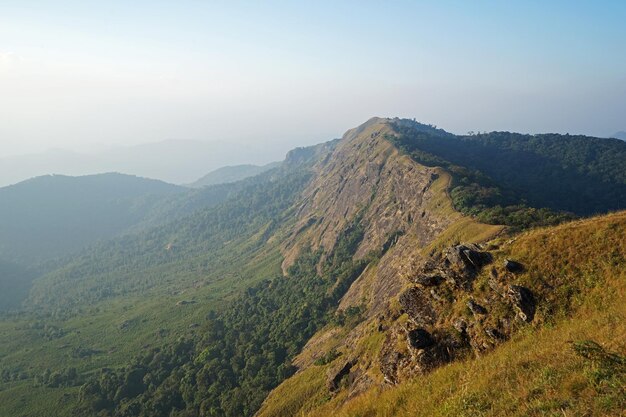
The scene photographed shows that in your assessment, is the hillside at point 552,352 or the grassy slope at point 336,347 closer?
the hillside at point 552,352

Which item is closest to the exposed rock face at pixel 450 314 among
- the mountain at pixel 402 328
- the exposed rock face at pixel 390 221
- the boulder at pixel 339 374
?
the mountain at pixel 402 328

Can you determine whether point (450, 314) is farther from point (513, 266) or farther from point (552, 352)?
point (552, 352)

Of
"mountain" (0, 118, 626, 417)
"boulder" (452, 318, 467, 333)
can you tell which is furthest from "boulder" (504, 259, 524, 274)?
"boulder" (452, 318, 467, 333)

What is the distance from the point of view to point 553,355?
16.0 metres

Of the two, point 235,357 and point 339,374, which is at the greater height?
point 339,374

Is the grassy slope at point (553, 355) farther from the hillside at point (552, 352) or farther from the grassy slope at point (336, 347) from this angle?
the grassy slope at point (336, 347)

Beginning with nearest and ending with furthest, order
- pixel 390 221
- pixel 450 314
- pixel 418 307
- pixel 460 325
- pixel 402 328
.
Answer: pixel 460 325, pixel 450 314, pixel 402 328, pixel 418 307, pixel 390 221

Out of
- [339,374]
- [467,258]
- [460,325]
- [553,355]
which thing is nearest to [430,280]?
[467,258]

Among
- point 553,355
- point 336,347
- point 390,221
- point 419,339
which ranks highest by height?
point 553,355

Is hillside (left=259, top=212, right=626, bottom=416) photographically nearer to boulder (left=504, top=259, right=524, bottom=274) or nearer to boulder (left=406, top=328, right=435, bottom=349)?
boulder (left=504, top=259, right=524, bottom=274)

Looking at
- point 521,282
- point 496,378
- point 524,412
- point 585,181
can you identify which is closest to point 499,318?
point 521,282

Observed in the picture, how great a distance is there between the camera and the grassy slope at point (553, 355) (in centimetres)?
1257

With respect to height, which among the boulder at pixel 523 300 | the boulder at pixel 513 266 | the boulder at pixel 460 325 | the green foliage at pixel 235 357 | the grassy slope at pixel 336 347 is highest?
the boulder at pixel 513 266

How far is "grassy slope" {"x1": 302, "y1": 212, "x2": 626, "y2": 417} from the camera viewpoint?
1257cm
